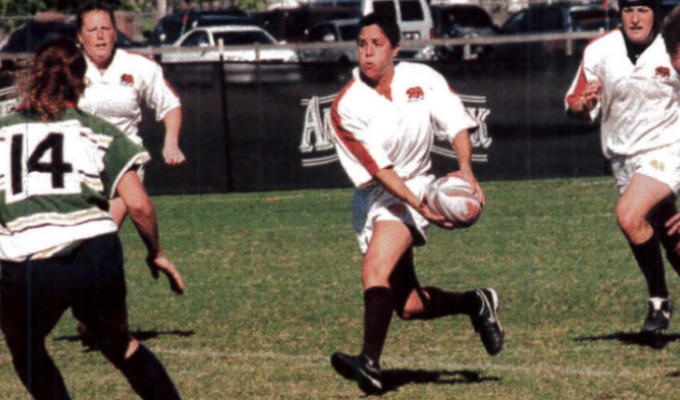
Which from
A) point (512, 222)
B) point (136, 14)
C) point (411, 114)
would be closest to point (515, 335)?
point (411, 114)

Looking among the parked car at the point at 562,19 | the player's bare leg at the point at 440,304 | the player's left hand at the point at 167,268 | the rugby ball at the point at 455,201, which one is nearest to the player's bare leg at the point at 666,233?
the player's bare leg at the point at 440,304

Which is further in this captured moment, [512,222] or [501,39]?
[501,39]

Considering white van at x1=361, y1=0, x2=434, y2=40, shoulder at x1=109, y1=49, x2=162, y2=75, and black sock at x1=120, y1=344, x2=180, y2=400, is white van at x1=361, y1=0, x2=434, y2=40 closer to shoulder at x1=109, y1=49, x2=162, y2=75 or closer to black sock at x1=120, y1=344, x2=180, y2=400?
shoulder at x1=109, y1=49, x2=162, y2=75

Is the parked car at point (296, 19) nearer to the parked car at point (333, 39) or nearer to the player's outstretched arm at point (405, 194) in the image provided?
the parked car at point (333, 39)

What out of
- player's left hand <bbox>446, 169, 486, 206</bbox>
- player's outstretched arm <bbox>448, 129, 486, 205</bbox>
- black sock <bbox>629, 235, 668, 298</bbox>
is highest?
player's outstretched arm <bbox>448, 129, 486, 205</bbox>

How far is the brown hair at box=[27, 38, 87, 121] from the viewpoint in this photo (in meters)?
6.41

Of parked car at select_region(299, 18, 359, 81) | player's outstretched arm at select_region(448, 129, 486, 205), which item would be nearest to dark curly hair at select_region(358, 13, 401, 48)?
player's outstretched arm at select_region(448, 129, 486, 205)

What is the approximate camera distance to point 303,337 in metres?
10.0

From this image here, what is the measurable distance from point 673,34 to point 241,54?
24.3 meters

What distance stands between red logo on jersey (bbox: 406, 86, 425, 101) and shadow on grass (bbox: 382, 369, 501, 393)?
145 cm

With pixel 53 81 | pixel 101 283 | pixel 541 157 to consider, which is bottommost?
pixel 541 157

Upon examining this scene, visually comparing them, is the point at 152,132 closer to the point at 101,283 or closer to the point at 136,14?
the point at 101,283

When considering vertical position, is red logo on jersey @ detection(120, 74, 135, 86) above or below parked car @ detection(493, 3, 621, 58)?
above

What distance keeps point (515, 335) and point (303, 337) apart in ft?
4.22
